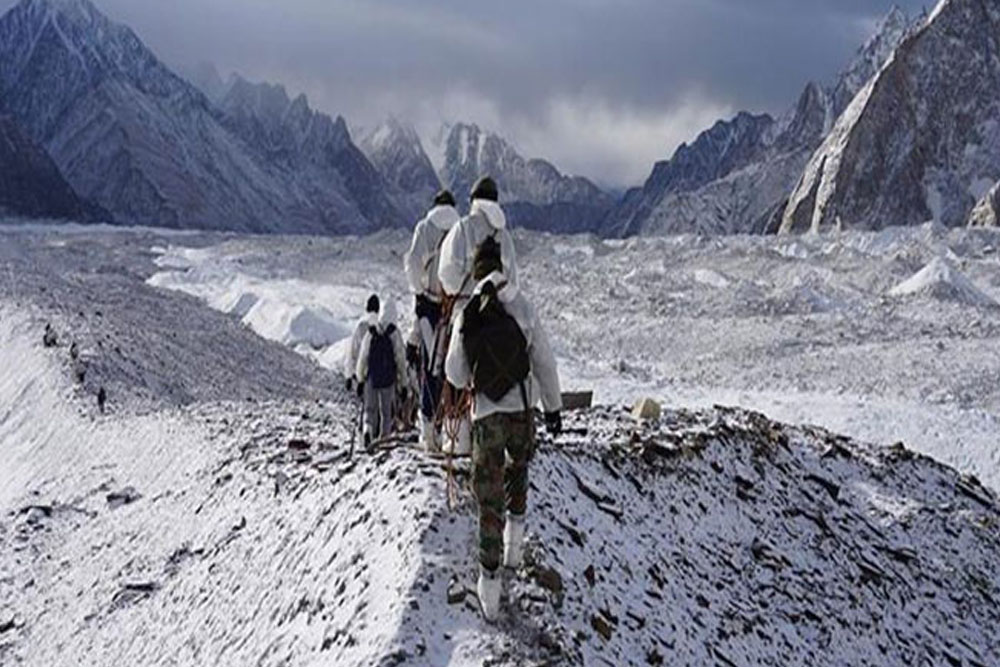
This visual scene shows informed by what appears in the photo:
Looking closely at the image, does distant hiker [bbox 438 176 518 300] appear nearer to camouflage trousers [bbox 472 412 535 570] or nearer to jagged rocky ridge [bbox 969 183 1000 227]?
camouflage trousers [bbox 472 412 535 570]

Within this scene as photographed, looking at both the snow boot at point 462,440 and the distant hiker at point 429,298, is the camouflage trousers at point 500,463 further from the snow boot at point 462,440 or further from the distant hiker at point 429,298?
the distant hiker at point 429,298

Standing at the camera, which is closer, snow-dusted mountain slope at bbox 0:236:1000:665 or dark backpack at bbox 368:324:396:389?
snow-dusted mountain slope at bbox 0:236:1000:665

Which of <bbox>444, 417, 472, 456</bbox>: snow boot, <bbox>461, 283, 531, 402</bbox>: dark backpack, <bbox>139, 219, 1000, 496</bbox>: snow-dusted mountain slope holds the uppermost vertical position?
<bbox>461, 283, 531, 402</bbox>: dark backpack

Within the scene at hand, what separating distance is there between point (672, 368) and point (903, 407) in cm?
1432

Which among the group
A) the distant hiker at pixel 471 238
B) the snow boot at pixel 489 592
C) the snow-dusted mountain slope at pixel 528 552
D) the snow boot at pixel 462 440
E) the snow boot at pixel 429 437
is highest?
the distant hiker at pixel 471 238

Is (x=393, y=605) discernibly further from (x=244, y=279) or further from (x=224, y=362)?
(x=244, y=279)

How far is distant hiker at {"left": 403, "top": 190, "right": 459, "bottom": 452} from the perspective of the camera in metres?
10.5

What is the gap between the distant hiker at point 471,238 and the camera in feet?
30.3

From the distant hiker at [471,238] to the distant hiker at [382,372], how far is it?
4656mm

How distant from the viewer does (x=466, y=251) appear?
30.7 ft

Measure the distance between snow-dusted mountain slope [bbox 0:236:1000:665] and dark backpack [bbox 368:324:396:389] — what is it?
110 centimetres

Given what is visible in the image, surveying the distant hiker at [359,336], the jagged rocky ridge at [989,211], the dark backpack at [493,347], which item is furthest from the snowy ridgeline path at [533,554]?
the jagged rocky ridge at [989,211]

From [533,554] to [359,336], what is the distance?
6353mm

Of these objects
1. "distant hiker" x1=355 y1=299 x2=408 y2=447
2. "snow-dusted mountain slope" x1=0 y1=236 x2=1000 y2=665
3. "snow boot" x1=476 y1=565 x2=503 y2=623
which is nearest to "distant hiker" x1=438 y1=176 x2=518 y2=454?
"snow-dusted mountain slope" x1=0 y1=236 x2=1000 y2=665
